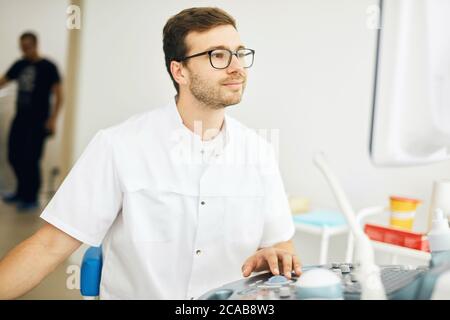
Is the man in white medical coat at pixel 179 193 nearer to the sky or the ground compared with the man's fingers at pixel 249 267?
nearer to the sky

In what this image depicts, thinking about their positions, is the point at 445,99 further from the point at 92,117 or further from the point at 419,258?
the point at 92,117

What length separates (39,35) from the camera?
3.48 ft

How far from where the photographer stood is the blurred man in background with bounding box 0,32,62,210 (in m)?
1.06

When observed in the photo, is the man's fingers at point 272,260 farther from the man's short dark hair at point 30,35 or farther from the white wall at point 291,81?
the man's short dark hair at point 30,35

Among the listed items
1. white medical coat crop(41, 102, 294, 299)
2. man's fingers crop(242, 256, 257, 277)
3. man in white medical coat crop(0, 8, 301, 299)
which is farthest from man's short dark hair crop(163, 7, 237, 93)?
man's fingers crop(242, 256, 257, 277)

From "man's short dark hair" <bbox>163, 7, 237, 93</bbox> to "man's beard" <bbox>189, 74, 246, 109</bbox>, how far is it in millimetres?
50

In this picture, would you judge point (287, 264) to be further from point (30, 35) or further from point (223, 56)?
point (30, 35)

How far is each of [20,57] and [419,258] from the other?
1005 millimetres

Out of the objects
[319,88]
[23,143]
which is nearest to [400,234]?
[319,88]

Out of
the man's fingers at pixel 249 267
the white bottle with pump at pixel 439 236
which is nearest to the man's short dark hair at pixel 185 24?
the man's fingers at pixel 249 267

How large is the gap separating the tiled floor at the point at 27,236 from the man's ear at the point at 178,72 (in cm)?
40

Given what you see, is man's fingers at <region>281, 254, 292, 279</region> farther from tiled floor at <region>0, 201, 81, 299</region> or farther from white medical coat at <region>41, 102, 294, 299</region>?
tiled floor at <region>0, 201, 81, 299</region>

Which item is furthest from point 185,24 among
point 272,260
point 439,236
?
point 439,236

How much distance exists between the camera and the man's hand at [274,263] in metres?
0.87
